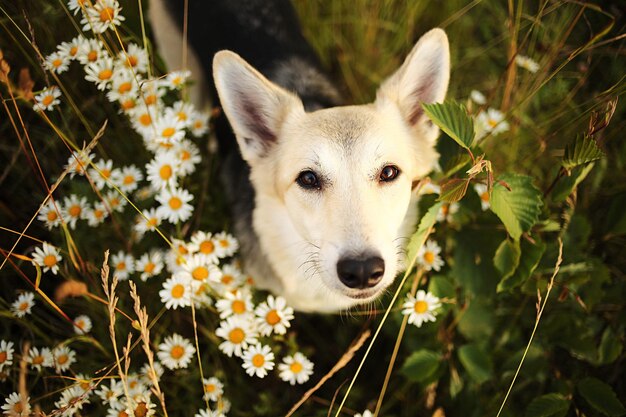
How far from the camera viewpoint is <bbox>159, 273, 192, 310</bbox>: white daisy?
194 centimetres

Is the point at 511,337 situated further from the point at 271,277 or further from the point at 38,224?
the point at 38,224

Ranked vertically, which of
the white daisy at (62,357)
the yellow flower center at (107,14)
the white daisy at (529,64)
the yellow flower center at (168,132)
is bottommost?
the white daisy at (62,357)

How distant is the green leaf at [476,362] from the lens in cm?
207

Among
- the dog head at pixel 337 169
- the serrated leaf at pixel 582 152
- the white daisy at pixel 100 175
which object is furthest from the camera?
the white daisy at pixel 100 175

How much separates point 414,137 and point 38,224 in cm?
232

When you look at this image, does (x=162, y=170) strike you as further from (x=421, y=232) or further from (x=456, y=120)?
(x=456, y=120)

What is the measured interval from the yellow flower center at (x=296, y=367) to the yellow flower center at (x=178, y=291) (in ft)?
1.98

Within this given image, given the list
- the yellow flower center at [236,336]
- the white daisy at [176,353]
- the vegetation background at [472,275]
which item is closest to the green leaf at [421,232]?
the vegetation background at [472,275]

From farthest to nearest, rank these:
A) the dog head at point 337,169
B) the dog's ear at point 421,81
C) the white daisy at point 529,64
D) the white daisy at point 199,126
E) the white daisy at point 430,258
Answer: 1. the white daisy at point 529,64
2. the white daisy at point 199,126
3. the white daisy at point 430,258
4. the dog's ear at point 421,81
5. the dog head at point 337,169

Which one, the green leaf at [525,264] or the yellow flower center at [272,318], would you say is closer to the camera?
the green leaf at [525,264]

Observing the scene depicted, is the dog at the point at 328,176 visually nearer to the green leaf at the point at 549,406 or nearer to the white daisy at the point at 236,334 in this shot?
the white daisy at the point at 236,334

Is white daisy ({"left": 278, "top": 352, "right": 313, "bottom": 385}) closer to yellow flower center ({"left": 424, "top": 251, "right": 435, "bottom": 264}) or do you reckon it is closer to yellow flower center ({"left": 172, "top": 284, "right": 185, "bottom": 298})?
yellow flower center ({"left": 172, "top": 284, "right": 185, "bottom": 298})

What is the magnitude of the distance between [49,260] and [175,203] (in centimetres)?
61

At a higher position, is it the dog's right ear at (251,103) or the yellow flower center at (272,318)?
the dog's right ear at (251,103)
